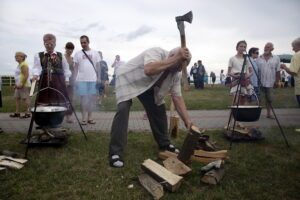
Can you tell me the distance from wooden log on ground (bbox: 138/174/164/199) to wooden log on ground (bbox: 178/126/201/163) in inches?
23.8

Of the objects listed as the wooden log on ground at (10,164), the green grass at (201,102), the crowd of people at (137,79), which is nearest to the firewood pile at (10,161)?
the wooden log on ground at (10,164)

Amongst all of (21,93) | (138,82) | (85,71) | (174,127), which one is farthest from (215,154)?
(21,93)

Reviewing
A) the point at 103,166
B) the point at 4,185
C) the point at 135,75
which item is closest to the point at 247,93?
the point at 135,75

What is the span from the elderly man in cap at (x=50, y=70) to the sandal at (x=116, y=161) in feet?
7.03

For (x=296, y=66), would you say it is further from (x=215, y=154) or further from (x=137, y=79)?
(x=137, y=79)

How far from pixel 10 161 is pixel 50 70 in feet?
7.55

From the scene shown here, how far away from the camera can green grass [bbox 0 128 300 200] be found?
2.60 meters

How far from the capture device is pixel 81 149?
408cm

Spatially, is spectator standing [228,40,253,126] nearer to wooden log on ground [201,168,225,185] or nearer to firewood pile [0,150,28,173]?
wooden log on ground [201,168,225,185]

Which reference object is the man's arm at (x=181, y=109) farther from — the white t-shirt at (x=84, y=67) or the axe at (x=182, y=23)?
the white t-shirt at (x=84, y=67)

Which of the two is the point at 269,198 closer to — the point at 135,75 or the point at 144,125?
the point at 135,75

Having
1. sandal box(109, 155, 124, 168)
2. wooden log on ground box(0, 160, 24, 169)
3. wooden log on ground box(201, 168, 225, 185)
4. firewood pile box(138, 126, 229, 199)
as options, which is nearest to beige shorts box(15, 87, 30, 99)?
wooden log on ground box(0, 160, 24, 169)

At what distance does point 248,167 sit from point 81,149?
2.63 metres

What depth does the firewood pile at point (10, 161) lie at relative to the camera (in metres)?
3.15
